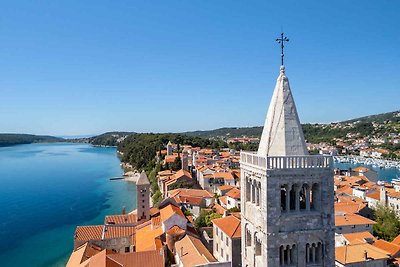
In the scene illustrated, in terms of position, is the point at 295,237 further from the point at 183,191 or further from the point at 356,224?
the point at 183,191

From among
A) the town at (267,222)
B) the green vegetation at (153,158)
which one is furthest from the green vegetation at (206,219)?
the green vegetation at (153,158)

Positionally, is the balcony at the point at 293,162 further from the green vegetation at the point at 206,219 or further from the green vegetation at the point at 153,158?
the green vegetation at the point at 153,158

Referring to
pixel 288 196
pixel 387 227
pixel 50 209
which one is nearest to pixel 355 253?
pixel 387 227

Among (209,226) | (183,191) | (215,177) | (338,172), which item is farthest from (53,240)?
(338,172)

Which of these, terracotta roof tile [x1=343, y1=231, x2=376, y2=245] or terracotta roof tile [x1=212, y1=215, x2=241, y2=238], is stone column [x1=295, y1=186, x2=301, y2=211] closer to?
terracotta roof tile [x1=212, y1=215, x2=241, y2=238]

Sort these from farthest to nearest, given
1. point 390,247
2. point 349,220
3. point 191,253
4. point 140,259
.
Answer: point 349,220 → point 390,247 → point 140,259 → point 191,253

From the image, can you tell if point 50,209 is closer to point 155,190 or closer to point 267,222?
point 155,190
